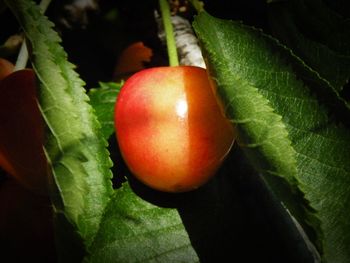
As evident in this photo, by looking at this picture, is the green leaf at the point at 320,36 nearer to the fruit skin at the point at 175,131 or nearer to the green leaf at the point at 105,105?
Answer: the fruit skin at the point at 175,131

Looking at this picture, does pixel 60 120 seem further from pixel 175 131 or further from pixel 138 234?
pixel 138 234

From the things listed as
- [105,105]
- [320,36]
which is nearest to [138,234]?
[105,105]

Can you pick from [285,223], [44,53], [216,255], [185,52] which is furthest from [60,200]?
[185,52]

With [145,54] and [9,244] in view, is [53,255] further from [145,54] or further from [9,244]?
[145,54]

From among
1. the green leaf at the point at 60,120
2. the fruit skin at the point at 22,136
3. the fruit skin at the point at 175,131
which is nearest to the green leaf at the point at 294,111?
the fruit skin at the point at 175,131

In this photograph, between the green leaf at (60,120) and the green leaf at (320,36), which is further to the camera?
the green leaf at (320,36)

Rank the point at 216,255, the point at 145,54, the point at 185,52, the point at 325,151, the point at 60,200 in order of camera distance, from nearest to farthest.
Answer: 1. the point at 60,200
2. the point at 325,151
3. the point at 216,255
4. the point at 185,52
5. the point at 145,54
